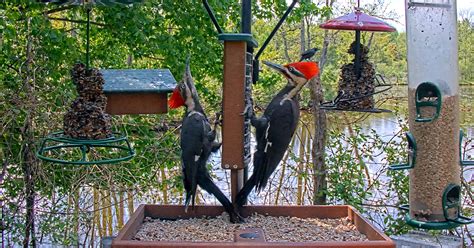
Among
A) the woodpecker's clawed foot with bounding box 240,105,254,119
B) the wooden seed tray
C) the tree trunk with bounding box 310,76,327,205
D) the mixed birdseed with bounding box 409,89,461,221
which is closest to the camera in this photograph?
the wooden seed tray

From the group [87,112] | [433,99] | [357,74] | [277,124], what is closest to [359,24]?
[357,74]

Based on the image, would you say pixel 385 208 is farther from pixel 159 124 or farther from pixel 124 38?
pixel 124 38

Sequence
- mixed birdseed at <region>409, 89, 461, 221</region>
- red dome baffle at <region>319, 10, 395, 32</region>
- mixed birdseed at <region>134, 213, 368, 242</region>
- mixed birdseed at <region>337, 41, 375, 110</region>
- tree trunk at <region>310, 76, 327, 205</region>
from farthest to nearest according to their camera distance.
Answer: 1. tree trunk at <region>310, 76, 327, 205</region>
2. mixed birdseed at <region>337, 41, 375, 110</region>
3. red dome baffle at <region>319, 10, 395, 32</region>
4. mixed birdseed at <region>409, 89, 461, 221</region>
5. mixed birdseed at <region>134, 213, 368, 242</region>

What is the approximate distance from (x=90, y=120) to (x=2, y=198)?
2046 mm

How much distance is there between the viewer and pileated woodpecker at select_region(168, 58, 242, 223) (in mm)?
2176

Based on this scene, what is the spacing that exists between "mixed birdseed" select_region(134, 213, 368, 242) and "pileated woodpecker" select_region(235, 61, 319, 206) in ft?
0.43

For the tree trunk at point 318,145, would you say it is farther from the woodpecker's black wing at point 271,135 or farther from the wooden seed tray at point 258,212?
the woodpecker's black wing at point 271,135

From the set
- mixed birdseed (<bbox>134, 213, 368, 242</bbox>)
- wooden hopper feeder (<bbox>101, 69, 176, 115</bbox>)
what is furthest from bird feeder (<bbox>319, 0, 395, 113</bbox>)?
wooden hopper feeder (<bbox>101, 69, 176, 115</bbox>)

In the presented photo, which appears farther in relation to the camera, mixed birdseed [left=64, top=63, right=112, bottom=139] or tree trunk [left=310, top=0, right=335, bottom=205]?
tree trunk [left=310, top=0, right=335, bottom=205]

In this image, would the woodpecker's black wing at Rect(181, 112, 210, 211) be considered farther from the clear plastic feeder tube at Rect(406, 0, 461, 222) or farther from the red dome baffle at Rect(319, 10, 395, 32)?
the red dome baffle at Rect(319, 10, 395, 32)

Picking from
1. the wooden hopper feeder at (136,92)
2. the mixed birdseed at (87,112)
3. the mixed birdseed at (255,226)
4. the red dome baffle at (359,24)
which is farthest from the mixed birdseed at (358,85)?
the mixed birdseed at (87,112)

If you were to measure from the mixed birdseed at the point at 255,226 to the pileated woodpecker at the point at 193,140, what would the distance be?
0.08 metres

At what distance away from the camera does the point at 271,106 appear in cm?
227

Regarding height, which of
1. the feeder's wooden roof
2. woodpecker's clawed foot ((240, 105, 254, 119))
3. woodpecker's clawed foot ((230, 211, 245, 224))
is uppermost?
the feeder's wooden roof
